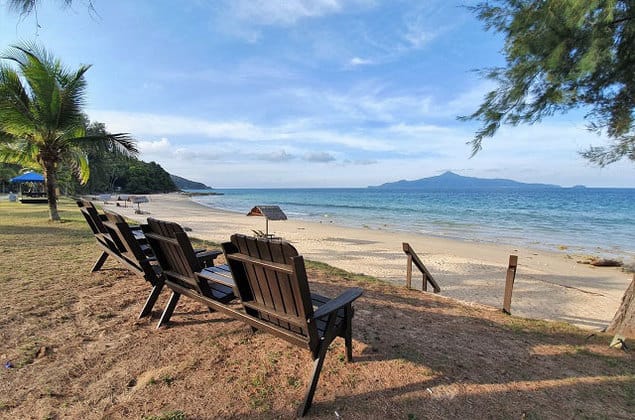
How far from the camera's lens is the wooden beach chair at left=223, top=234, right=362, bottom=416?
77.4 inches

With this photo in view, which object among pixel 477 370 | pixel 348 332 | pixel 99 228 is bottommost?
pixel 477 370

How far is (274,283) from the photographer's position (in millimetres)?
2115

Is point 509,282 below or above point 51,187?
below

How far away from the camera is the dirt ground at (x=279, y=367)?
7.00 ft

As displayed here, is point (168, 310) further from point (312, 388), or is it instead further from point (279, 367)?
point (312, 388)

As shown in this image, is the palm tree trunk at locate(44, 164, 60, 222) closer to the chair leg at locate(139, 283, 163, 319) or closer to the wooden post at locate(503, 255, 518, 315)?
the chair leg at locate(139, 283, 163, 319)

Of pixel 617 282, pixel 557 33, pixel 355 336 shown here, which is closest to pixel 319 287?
pixel 355 336

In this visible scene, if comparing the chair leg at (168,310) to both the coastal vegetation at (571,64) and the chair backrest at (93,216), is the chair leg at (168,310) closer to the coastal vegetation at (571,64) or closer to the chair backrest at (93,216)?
the chair backrest at (93,216)

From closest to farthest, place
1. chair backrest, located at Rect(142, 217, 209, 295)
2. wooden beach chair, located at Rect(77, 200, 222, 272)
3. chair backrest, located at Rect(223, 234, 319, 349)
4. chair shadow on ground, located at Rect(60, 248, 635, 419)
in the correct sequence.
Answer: chair backrest, located at Rect(223, 234, 319, 349) < chair shadow on ground, located at Rect(60, 248, 635, 419) < chair backrest, located at Rect(142, 217, 209, 295) < wooden beach chair, located at Rect(77, 200, 222, 272)

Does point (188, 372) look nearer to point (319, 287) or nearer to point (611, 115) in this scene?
point (319, 287)

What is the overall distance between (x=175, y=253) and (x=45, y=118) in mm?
11374

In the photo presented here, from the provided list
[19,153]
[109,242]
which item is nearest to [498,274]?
[109,242]

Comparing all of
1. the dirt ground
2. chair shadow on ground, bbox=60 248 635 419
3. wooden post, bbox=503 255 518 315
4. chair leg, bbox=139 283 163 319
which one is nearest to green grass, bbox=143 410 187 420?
the dirt ground

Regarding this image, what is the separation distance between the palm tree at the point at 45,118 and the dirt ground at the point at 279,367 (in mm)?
9062
